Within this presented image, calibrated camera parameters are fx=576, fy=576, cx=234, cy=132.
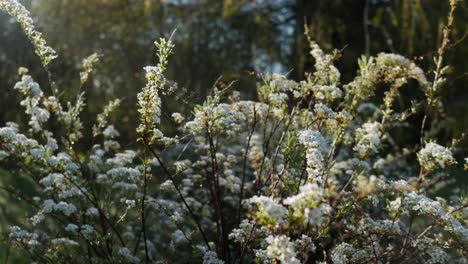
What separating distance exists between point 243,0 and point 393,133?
3361 mm

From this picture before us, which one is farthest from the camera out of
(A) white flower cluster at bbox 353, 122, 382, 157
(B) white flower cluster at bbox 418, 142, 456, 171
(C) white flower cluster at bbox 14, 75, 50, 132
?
(A) white flower cluster at bbox 353, 122, 382, 157

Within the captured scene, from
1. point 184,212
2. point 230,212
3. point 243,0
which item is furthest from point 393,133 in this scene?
point 184,212

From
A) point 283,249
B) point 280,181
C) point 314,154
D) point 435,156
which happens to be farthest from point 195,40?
point 283,249

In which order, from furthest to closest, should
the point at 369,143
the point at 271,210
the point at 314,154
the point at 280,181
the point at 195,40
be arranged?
the point at 195,40 → the point at 280,181 → the point at 369,143 → the point at 314,154 → the point at 271,210

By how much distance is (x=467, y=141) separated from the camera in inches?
408

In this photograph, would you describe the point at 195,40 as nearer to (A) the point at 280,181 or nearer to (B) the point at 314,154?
(A) the point at 280,181

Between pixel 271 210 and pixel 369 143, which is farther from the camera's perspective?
pixel 369 143

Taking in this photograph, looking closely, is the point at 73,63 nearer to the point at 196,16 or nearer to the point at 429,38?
the point at 196,16

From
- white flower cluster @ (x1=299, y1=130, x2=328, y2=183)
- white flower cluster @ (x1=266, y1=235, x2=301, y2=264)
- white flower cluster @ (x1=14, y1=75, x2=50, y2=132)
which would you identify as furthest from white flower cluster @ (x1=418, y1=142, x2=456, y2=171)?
white flower cluster @ (x1=14, y1=75, x2=50, y2=132)

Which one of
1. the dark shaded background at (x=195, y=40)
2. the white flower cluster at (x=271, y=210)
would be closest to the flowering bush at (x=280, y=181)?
the white flower cluster at (x=271, y=210)

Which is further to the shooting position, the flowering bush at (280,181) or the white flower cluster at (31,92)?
the white flower cluster at (31,92)

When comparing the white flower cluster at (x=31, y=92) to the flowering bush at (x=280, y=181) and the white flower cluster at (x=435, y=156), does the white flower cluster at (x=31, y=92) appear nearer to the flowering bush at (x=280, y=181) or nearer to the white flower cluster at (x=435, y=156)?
the flowering bush at (x=280, y=181)

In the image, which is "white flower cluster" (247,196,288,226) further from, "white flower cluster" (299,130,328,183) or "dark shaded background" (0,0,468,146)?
"dark shaded background" (0,0,468,146)

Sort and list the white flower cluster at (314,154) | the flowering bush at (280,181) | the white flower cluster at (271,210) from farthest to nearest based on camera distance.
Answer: the flowering bush at (280,181) < the white flower cluster at (314,154) < the white flower cluster at (271,210)
